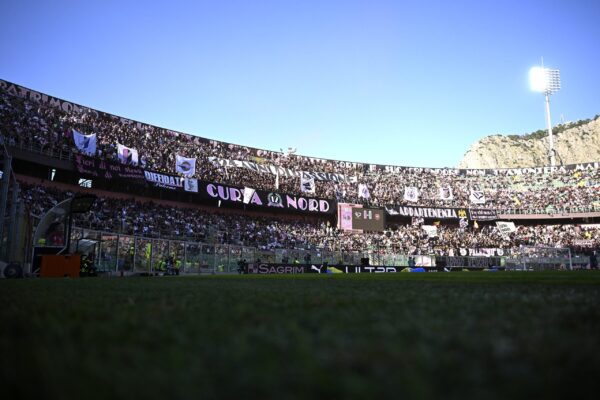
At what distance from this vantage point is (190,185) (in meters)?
34.3

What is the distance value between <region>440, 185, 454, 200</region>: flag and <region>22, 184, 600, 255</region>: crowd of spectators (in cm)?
379

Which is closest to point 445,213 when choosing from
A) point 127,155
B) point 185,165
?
point 185,165

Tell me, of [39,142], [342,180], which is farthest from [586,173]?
[39,142]

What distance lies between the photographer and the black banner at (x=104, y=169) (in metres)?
27.5

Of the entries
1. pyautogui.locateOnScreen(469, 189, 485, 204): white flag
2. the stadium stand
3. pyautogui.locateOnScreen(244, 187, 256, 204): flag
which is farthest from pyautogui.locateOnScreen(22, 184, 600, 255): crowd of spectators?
pyautogui.locateOnScreen(469, 189, 485, 204): white flag

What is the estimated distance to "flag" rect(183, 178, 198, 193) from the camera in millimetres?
33906

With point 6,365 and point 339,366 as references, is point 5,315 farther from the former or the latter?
point 339,366

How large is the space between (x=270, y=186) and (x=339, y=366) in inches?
1628

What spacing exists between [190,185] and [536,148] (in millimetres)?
89487

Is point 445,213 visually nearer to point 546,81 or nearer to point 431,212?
point 431,212

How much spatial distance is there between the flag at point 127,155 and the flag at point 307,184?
17724 mm

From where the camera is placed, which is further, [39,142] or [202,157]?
[202,157]

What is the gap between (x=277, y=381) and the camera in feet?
3.41

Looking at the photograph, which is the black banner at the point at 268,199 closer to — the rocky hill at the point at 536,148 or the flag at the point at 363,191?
the flag at the point at 363,191
